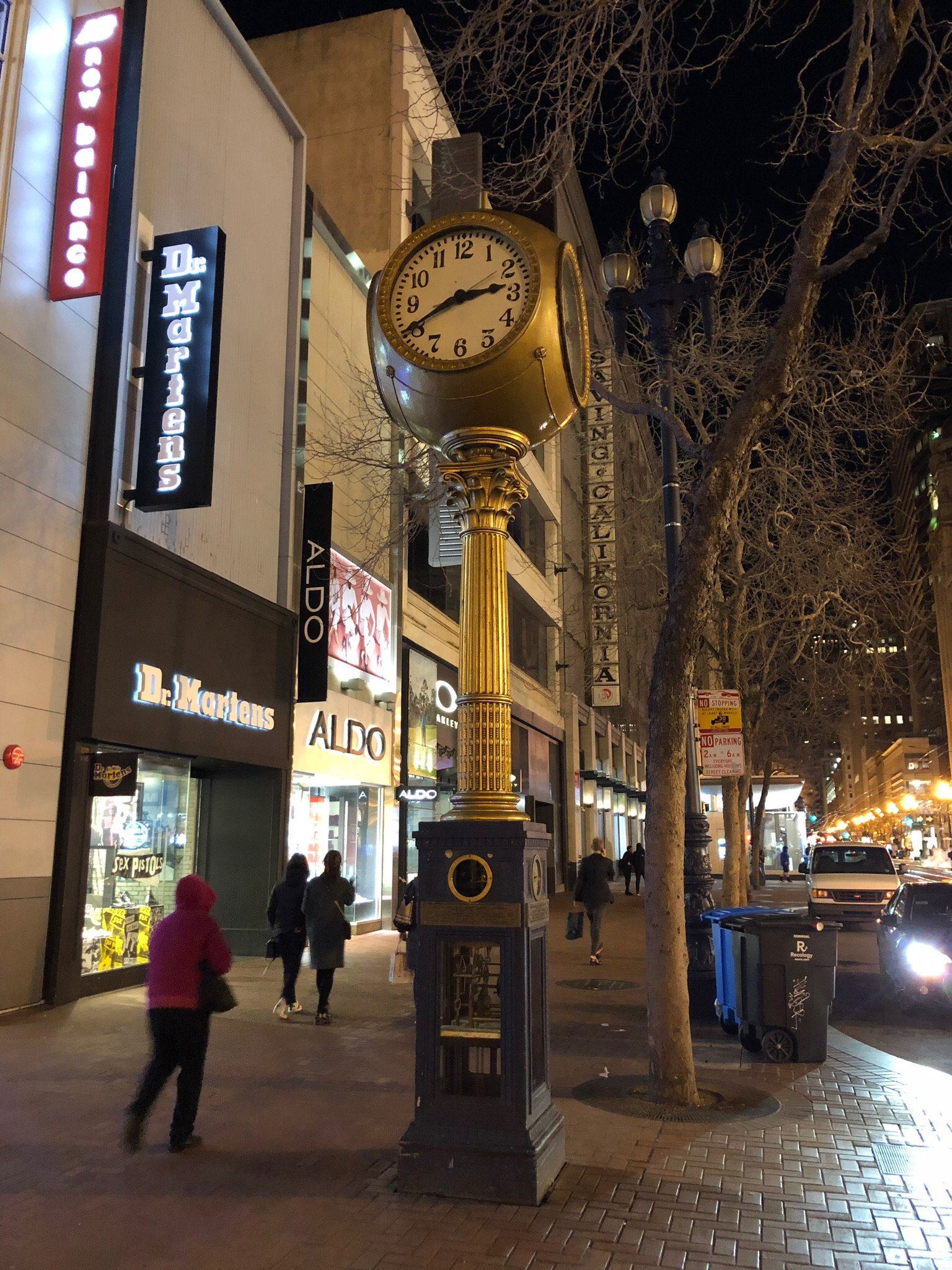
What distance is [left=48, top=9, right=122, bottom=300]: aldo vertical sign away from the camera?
11.2 m

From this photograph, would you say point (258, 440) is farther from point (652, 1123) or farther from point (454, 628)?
point (652, 1123)

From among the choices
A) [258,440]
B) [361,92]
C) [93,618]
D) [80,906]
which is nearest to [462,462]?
[93,618]

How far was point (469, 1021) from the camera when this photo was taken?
5.33 metres

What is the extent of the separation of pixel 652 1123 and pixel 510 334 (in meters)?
5.16

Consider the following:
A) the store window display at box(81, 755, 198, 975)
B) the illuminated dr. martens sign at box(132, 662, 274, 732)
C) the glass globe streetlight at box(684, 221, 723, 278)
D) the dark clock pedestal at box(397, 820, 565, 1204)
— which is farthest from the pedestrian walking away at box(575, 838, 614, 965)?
the dark clock pedestal at box(397, 820, 565, 1204)

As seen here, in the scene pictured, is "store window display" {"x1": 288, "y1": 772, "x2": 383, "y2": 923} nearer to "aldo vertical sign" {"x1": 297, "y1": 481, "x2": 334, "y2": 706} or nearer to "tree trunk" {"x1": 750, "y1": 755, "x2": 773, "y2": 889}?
"aldo vertical sign" {"x1": 297, "y1": 481, "x2": 334, "y2": 706}

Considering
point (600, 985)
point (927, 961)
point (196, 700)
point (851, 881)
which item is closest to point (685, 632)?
point (927, 961)

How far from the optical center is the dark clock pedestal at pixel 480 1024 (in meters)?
5.08

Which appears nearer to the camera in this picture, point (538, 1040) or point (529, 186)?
point (538, 1040)

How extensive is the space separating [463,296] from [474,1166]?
4.71 metres

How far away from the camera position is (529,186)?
7.75 metres

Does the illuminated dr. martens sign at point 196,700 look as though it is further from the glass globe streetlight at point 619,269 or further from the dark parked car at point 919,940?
the dark parked car at point 919,940

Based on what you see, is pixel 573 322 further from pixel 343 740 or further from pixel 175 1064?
pixel 343 740

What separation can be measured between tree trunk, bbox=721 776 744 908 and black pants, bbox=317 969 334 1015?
7559 millimetres
